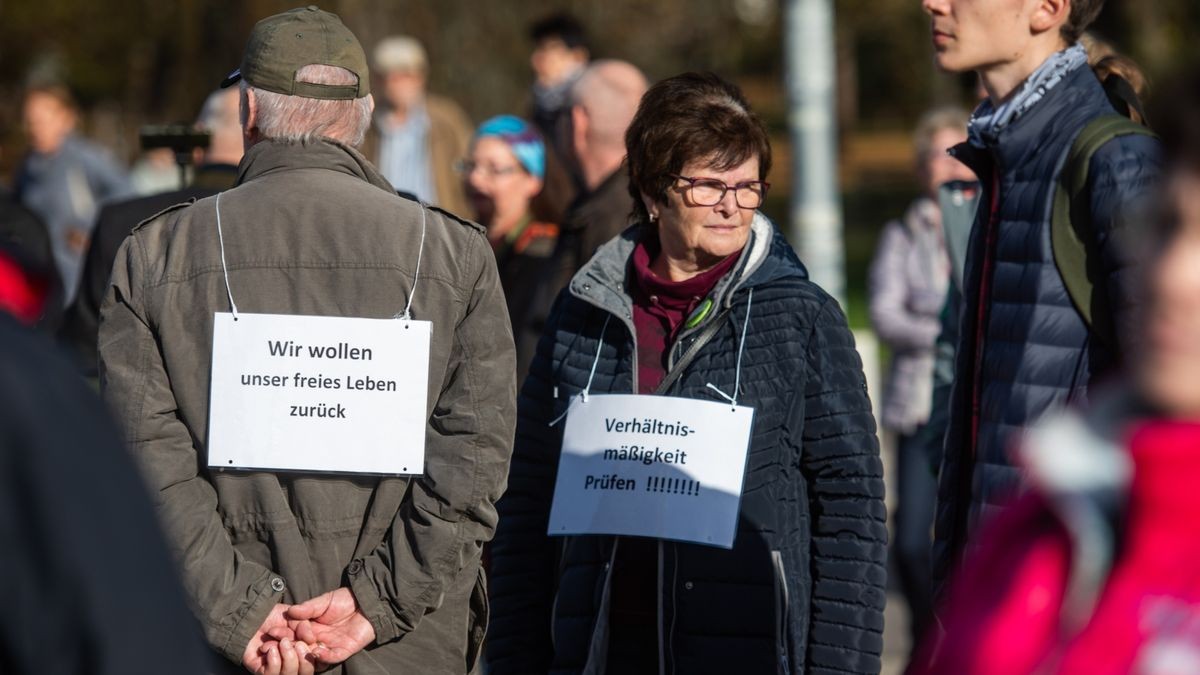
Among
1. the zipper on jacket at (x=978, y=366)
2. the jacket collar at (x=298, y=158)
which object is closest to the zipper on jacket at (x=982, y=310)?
the zipper on jacket at (x=978, y=366)

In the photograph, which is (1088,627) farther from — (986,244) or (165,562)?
(986,244)

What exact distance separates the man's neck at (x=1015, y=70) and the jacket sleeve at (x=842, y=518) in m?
0.57

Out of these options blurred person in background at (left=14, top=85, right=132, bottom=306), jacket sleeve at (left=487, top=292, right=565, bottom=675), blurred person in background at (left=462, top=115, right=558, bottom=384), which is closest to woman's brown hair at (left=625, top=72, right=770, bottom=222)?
jacket sleeve at (left=487, top=292, right=565, bottom=675)

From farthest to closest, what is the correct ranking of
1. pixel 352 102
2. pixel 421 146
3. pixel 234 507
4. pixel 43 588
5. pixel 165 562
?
pixel 421 146
pixel 352 102
pixel 234 507
pixel 165 562
pixel 43 588

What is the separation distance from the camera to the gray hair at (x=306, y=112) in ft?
11.2

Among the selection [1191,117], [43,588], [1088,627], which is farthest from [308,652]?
[1191,117]

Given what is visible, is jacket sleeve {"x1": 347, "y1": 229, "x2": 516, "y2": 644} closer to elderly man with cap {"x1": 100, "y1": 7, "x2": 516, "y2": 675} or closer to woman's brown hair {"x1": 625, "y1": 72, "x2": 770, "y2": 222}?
elderly man with cap {"x1": 100, "y1": 7, "x2": 516, "y2": 675}

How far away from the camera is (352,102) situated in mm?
3484

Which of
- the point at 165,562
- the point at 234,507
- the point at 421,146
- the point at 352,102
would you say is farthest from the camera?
the point at 421,146

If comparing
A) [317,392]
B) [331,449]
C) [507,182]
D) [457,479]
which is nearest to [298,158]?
[317,392]

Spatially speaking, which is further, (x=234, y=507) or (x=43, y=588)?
(x=234, y=507)

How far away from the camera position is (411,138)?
9891mm

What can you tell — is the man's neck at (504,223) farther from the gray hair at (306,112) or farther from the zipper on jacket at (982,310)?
the zipper on jacket at (982,310)

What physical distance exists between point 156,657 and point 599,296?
7.01ft
